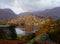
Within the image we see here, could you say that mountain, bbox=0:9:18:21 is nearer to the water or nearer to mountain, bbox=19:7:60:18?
mountain, bbox=19:7:60:18

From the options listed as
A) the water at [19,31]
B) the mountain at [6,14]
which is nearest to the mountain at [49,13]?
the mountain at [6,14]

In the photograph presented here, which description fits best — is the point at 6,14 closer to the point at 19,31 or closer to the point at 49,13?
the point at 19,31

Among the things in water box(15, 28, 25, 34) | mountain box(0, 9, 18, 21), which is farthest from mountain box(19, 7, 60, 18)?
water box(15, 28, 25, 34)

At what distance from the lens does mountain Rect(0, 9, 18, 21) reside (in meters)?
9.90

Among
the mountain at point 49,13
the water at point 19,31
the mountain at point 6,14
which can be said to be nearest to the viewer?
the water at point 19,31

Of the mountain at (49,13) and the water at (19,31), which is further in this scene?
the mountain at (49,13)

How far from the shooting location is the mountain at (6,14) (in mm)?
9902

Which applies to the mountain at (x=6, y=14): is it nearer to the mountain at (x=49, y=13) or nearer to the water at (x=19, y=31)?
the mountain at (x=49, y=13)

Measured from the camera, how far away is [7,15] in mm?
10156

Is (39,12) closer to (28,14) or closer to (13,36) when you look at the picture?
(28,14)

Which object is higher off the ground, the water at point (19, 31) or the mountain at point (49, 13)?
the mountain at point (49, 13)

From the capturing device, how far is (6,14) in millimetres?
10055

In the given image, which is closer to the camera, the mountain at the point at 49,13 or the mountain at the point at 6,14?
the mountain at the point at 49,13

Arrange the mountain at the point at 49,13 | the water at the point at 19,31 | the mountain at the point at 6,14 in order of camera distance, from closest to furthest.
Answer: the water at the point at 19,31
the mountain at the point at 49,13
the mountain at the point at 6,14
